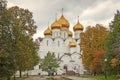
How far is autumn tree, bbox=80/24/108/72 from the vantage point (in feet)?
206

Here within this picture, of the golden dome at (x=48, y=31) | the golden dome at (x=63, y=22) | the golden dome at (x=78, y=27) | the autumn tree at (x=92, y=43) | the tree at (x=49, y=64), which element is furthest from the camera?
the golden dome at (x=63, y=22)

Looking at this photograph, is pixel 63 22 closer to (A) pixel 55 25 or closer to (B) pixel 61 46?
(A) pixel 55 25

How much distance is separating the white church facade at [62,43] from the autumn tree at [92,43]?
4921 centimetres

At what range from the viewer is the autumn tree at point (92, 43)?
6266 centimetres

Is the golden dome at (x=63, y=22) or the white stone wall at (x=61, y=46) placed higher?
the golden dome at (x=63, y=22)

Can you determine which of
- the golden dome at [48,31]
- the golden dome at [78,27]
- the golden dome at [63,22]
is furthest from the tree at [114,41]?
the golden dome at [63,22]

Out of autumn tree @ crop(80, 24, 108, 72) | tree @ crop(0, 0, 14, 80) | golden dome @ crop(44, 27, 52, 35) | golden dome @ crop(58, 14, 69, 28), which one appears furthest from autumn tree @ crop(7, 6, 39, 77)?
golden dome @ crop(58, 14, 69, 28)

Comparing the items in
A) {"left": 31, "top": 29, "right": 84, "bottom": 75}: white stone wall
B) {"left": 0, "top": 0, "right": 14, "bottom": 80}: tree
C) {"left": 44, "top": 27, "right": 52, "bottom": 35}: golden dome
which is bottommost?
{"left": 0, "top": 0, "right": 14, "bottom": 80}: tree

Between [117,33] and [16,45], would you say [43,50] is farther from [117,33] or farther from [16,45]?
[16,45]

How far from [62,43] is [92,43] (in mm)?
55329

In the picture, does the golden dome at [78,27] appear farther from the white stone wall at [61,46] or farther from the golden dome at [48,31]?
the golden dome at [48,31]

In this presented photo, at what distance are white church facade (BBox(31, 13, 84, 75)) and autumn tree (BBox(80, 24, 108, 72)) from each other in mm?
49213

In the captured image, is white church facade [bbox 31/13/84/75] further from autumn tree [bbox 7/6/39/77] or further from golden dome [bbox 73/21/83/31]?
autumn tree [bbox 7/6/39/77]

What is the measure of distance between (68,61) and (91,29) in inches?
2052
